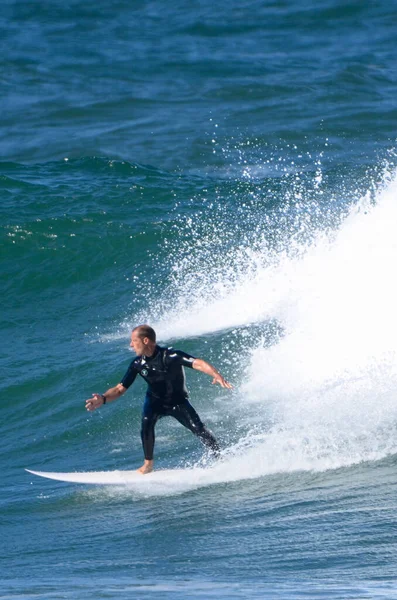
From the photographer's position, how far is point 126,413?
1171cm

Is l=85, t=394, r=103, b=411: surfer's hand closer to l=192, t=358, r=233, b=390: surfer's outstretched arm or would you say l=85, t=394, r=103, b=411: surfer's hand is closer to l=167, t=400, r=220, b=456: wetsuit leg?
l=167, t=400, r=220, b=456: wetsuit leg

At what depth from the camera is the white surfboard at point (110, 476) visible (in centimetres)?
904

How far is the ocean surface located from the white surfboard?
89 mm

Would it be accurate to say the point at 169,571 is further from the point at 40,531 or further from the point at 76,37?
the point at 76,37

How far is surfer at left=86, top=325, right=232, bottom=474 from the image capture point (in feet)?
28.7

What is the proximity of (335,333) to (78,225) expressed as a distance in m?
7.65

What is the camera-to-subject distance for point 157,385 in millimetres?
8992

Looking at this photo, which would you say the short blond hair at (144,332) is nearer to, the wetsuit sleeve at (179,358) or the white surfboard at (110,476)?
the wetsuit sleeve at (179,358)

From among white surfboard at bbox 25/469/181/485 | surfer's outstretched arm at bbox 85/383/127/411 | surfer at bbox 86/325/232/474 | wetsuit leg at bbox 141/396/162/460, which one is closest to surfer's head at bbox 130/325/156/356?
surfer at bbox 86/325/232/474

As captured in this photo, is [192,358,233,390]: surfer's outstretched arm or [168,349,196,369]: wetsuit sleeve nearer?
[192,358,233,390]: surfer's outstretched arm

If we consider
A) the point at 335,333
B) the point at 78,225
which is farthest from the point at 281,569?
the point at 78,225

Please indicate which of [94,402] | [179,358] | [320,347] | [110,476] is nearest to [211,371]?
[179,358]

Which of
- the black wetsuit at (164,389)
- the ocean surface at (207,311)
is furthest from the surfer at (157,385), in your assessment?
the ocean surface at (207,311)

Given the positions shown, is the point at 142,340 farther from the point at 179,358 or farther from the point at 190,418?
the point at 190,418
